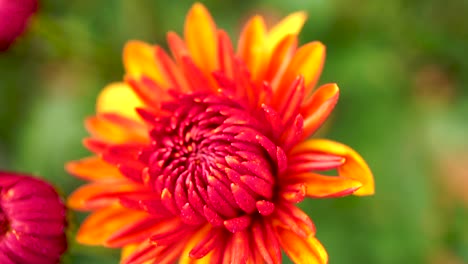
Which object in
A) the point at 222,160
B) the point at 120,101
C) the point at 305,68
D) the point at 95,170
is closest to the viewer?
the point at 222,160

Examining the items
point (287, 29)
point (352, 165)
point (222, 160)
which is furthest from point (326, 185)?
point (287, 29)

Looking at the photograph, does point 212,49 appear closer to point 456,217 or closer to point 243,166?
point 243,166

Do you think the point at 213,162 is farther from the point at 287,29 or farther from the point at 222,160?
the point at 287,29

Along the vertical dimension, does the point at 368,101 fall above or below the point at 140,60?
below

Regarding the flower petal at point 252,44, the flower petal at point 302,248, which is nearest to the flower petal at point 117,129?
the flower petal at point 252,44

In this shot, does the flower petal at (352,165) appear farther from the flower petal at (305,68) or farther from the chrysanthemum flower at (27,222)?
the chrysanthemum flower at (27,222)

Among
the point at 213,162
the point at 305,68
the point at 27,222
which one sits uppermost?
the point at 305,68

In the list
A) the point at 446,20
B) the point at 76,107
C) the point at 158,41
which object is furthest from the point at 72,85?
the point at 446,20

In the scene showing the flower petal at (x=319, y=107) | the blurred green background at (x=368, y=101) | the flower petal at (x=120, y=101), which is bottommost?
the blurred green background at (x=368, y=101)
